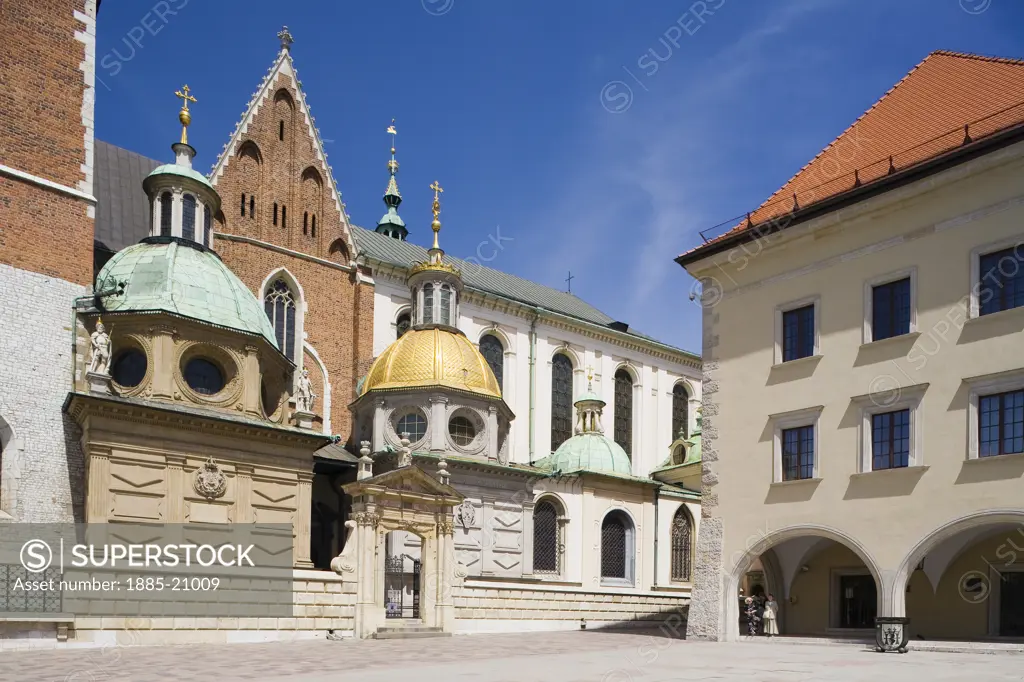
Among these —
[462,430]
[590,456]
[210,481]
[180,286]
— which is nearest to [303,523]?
[210,481]

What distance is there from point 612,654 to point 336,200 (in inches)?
890

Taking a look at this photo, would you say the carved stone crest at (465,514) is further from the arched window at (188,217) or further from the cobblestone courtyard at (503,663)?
the arched window at (188,217)

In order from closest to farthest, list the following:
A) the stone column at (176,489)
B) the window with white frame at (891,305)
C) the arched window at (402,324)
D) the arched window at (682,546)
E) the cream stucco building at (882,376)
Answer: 1. the cream stucco building at (882,376)
2. the window with white frame at (891,305)
3. the stone column at (176,489)
4. the arched window at (402,324)
5. the arched window at (682,546)

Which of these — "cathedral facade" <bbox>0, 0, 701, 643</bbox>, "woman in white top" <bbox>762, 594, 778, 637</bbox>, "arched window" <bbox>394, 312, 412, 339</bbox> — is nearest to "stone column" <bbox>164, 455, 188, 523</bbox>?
"cathedral facade" <bbox>0, 0, 701, 643</bbox>

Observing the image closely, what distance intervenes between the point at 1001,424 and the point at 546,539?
18488mm

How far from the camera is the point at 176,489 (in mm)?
23625

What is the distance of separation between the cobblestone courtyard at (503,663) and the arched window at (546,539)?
1268 centimetres

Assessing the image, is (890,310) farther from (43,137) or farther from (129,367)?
(43,137)

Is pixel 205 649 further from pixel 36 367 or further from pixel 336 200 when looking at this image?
pixel 336 200

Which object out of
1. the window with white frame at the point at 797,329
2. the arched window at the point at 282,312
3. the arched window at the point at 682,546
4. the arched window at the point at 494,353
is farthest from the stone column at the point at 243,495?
the arched window at the point at 682,546

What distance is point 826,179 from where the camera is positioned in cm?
2325

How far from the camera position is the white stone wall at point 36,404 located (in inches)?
891

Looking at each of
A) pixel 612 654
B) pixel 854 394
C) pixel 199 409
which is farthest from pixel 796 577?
pixel 199 409

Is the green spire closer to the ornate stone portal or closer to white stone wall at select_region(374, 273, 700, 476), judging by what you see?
white stone wall at select_region(374, 273, 700, 476)
